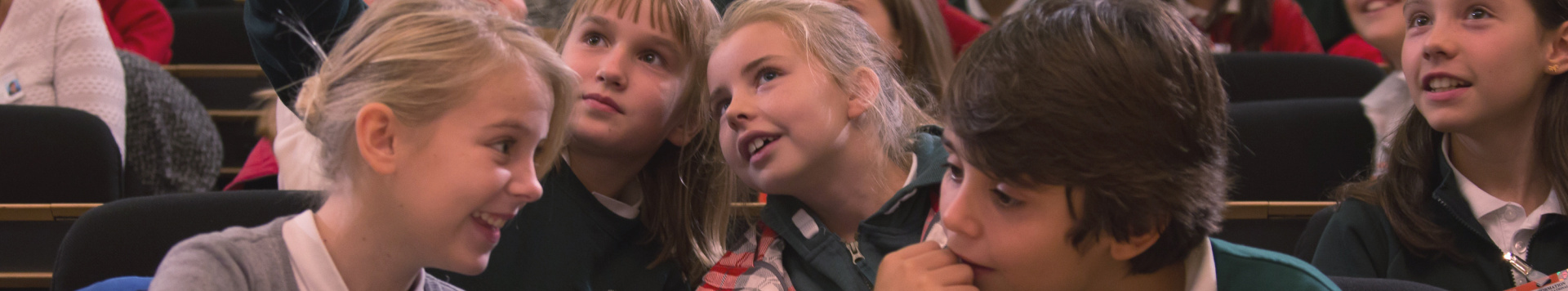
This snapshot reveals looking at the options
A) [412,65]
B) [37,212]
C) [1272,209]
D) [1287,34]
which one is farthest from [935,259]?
[1287,34]

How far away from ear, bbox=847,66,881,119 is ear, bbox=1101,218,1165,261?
1.51ft

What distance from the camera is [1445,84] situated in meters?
1.43

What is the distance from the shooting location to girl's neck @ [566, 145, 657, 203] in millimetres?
1562

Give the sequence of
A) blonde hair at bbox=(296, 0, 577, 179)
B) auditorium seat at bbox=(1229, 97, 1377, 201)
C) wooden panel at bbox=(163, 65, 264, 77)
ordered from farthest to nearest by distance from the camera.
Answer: wooden panel at bbox=(163, 65, 264, 77) < auditorium seat at bbox=(1229, 97, 1377, 201) < blonde hair at bbox=(296, 0, 577, 179)

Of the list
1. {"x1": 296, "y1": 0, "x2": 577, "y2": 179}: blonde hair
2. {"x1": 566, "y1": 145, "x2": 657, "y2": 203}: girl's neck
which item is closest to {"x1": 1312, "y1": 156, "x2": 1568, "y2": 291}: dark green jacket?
{"x1": 566, "y1": 145, "x2": 657, "y2": 203}: girl's neck

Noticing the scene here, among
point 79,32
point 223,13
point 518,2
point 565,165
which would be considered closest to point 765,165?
point 565,165

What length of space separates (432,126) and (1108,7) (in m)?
0.62

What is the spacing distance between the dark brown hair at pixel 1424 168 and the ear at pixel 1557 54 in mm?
15

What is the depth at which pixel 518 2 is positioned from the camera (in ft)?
5.22

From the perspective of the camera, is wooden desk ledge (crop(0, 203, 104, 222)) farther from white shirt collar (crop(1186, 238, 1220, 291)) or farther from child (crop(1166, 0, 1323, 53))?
child (crop(1166, 0, 1323, 53))

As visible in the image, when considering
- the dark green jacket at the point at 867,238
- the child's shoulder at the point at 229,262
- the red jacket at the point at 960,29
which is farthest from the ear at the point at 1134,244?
the red jacket at the point at 960,29

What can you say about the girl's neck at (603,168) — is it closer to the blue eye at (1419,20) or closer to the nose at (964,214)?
the nose at (964,214)

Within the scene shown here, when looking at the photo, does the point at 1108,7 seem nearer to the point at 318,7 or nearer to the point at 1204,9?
the point at 318,7

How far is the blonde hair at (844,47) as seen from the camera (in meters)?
1.41
